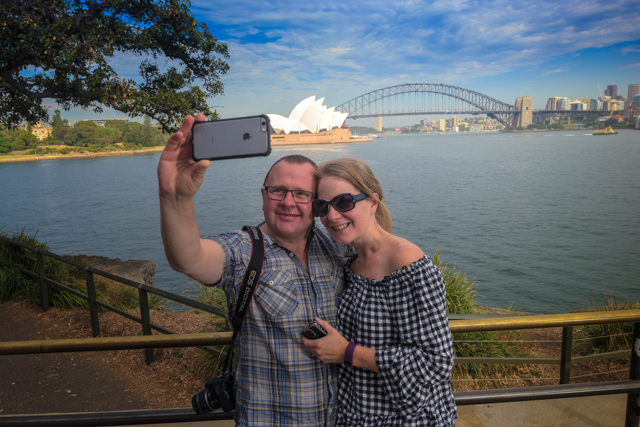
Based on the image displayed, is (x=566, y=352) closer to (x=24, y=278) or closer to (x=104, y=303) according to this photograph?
(x=104, y=303)

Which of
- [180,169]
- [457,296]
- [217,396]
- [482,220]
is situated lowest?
[482,220]

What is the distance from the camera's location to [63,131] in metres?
53.6

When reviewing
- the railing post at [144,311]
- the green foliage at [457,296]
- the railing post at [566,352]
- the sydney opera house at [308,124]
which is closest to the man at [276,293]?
the railing post at [566,352]

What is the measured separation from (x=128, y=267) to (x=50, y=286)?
91.7 inches

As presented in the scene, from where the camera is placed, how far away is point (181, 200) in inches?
43.9

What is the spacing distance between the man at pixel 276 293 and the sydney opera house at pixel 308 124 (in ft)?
215

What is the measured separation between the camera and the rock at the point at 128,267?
769cm

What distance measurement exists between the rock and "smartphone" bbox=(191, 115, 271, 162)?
7232mm

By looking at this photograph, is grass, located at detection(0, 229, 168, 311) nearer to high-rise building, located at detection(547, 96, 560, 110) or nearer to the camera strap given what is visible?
the camera strap

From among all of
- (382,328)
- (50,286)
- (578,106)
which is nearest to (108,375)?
(50,286)

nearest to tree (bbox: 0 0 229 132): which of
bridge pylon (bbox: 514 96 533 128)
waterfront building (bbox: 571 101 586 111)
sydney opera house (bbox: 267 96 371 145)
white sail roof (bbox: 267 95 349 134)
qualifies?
sydney opera house (bbox: 267 96 371 145)

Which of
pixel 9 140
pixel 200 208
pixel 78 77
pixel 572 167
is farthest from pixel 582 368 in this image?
pixel 9 140

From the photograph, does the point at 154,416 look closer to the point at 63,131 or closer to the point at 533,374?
the point at 533,374

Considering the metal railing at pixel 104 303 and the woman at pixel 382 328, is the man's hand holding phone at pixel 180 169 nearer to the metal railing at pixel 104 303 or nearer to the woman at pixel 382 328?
the woman at pixel 382 328
